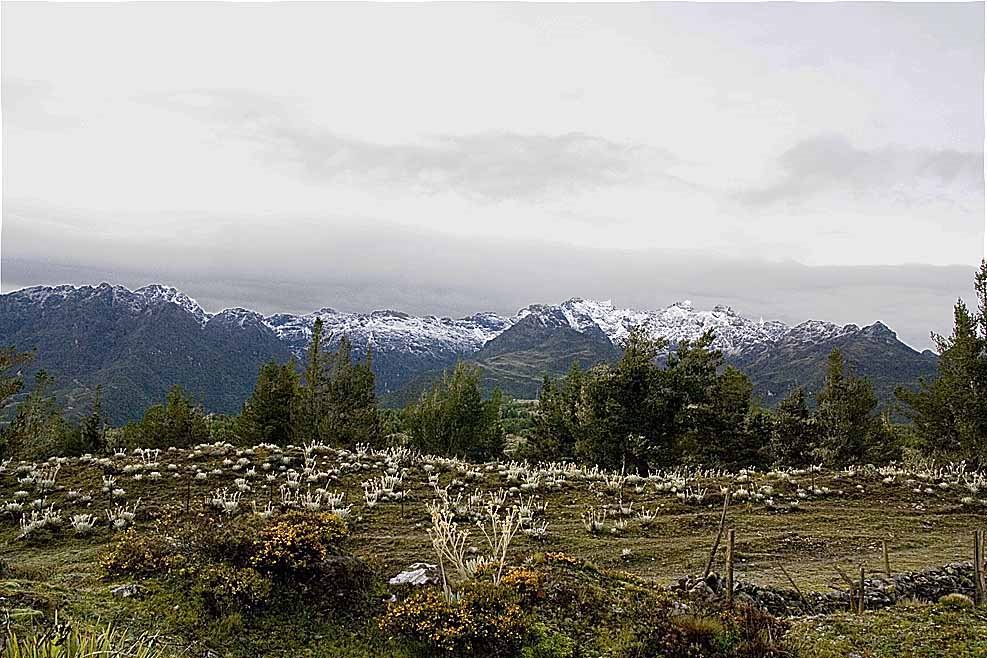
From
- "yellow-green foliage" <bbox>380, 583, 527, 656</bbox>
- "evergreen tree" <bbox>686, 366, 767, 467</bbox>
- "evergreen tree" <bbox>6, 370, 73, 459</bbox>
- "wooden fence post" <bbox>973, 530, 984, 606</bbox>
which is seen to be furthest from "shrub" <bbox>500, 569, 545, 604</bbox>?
"evergreen tree" <bbox>6, 370, 73, 459</bbox>

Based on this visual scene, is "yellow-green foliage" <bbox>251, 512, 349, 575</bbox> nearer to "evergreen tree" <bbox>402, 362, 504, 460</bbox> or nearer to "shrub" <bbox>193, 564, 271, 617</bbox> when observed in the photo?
"shrub" <bbox>193, 564, 271, 617</bbox>

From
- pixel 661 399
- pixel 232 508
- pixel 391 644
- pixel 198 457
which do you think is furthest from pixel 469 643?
pixel 661 399

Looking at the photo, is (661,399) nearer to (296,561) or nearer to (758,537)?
(758,537)

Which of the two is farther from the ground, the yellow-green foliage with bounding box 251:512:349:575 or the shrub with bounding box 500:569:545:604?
the yellow-green foliage with bounding box 251:512:349:575

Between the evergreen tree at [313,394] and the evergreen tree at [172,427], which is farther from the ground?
the evergreen tree at [313,394]

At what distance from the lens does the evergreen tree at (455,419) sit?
4588 centimetres

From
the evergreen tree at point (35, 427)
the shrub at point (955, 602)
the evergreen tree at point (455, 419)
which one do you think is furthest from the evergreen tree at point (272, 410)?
the shrub at point (955, 602)

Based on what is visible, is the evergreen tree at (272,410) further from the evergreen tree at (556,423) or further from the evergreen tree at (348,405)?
the evergreen tree at (556,423)

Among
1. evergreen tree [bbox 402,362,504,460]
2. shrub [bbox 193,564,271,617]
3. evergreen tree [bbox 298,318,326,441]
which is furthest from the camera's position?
evergreen tree [bbox 402,362,504,460]

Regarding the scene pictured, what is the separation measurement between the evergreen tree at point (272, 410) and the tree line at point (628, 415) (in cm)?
9

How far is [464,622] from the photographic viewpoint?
8.71 meters

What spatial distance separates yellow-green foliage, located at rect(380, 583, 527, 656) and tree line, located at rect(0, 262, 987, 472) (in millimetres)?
21432

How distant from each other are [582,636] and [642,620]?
915 millimetres

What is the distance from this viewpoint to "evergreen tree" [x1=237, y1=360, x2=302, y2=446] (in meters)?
43.9
